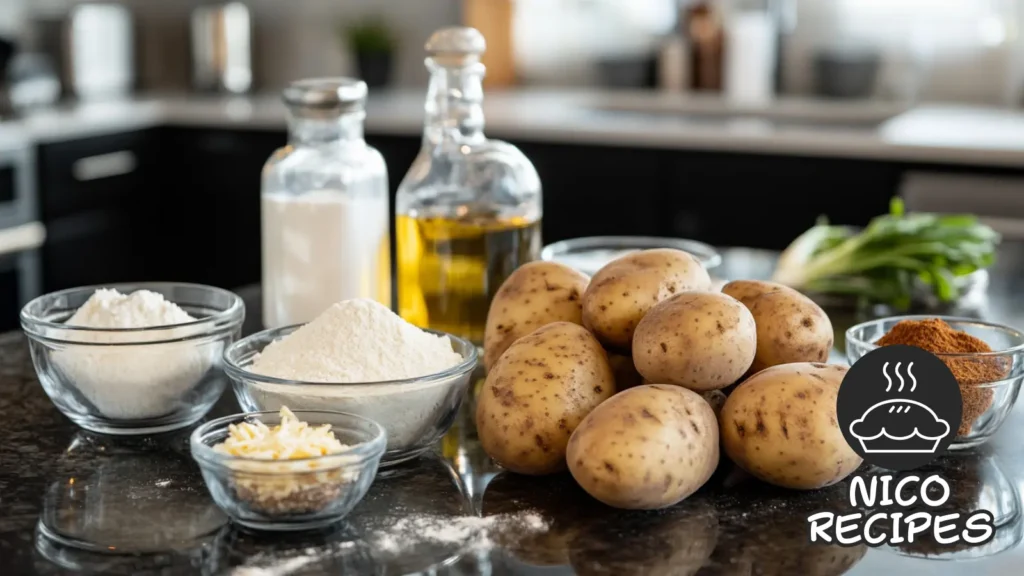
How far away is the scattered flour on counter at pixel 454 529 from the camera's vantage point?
0.81 metres

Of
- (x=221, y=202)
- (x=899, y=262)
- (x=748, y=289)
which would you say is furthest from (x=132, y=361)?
(x=221, y=202)

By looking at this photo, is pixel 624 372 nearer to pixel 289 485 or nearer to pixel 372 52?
pixel 289 485

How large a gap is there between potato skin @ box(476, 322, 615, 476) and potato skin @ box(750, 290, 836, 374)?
0.13 metres

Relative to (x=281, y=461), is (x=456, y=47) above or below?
Result: above

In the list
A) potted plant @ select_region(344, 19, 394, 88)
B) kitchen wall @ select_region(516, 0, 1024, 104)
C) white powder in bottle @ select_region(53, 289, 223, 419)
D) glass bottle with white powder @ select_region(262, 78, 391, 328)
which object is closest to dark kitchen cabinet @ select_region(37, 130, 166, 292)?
potted plant @ select_region(344, 19, 394, 88)

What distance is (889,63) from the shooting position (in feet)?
10.8

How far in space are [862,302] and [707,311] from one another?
2.18 feet

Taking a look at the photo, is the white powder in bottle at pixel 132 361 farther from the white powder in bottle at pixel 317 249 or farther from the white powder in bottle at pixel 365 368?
the white powder in bottle at pixel 317 249

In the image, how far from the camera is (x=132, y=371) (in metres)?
1.01

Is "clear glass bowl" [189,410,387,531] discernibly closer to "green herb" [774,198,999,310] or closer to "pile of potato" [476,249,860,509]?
"pile of potato" [476,249,860,509]

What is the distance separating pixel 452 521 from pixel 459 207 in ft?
1.59

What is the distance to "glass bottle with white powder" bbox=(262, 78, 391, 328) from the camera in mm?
1278

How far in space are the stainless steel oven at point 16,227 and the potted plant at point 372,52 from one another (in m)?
1.10

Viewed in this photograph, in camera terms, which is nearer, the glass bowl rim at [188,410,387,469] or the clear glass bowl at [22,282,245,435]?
the glass bowl rim at [188,410,387,469]
